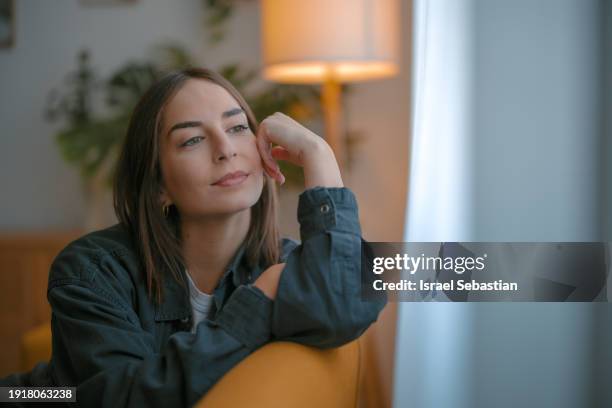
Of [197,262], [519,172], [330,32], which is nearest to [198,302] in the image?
[197,262]

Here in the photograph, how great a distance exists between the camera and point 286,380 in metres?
0.71

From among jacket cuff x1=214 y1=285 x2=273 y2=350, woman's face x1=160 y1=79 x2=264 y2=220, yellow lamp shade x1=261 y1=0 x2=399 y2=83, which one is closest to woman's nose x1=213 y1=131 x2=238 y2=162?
woman's face x1=160 y1=79 x2=264 y2=220

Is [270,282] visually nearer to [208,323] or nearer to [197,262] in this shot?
[208,323]

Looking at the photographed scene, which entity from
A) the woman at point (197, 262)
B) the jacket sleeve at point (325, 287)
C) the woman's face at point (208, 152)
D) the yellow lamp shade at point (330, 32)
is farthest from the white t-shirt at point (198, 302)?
the yellow lamp shade at point (330, 32)

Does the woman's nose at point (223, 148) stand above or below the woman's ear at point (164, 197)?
above

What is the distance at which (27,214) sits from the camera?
2.89 metres

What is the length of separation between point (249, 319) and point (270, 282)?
0.05 meters

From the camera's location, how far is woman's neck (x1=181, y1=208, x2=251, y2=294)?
3.24 ft

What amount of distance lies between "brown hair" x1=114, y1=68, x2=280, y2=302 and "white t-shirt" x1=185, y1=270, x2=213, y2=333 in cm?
3

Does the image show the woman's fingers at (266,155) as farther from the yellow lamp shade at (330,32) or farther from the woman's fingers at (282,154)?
the yellow lamp shade at (330,32)

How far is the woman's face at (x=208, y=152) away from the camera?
35.9 inches

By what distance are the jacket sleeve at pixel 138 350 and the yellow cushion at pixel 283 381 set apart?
1.3 inches

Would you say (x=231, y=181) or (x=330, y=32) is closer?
(x=231, y=181)

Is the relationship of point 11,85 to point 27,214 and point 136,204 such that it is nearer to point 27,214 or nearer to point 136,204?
point 27,214
